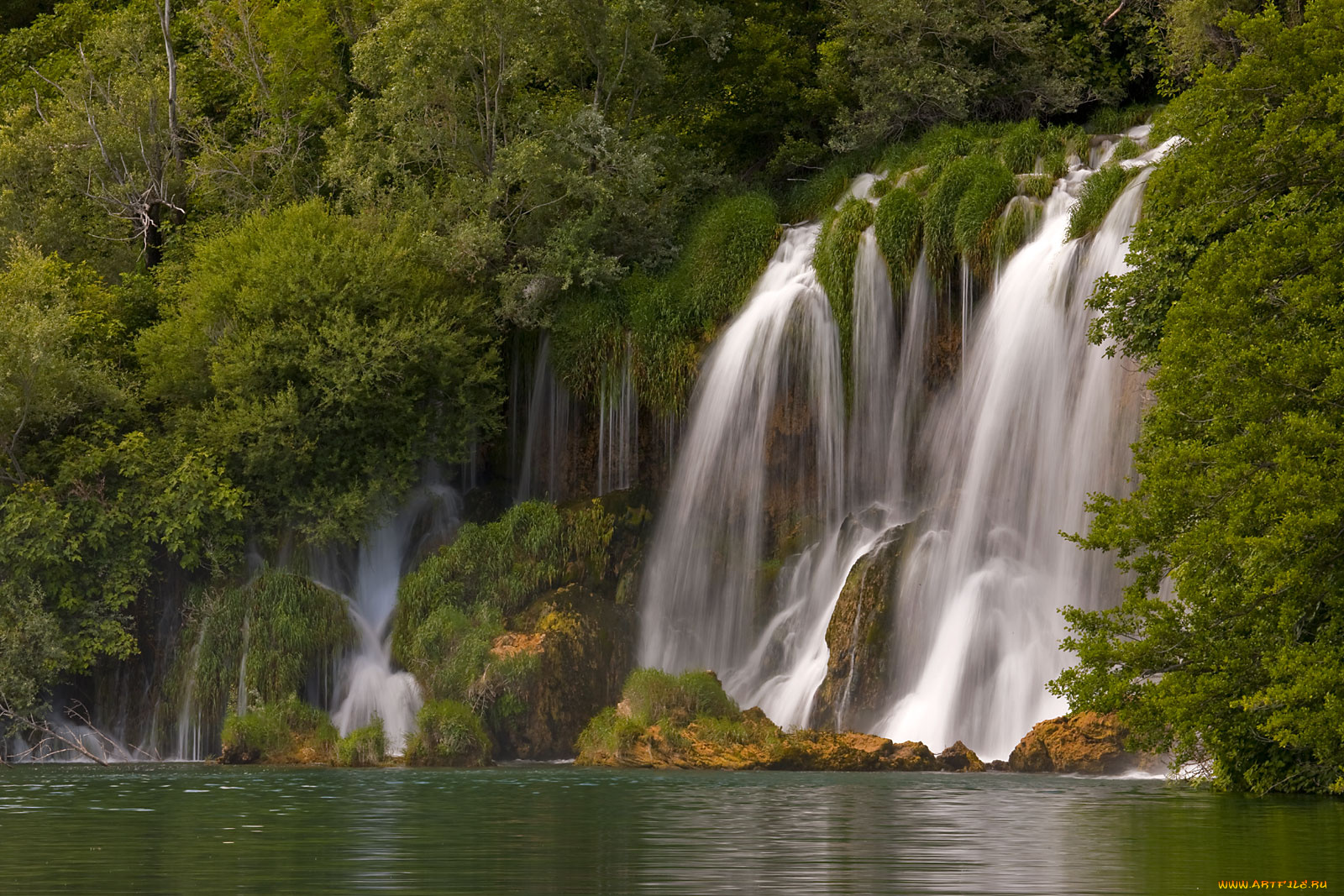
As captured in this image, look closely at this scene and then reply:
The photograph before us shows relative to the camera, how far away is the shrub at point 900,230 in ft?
117

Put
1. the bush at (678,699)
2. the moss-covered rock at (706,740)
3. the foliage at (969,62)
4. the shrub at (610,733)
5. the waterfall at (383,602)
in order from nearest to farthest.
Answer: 1. the moss-covered rock at (706,740)
2. the bush at (678,699)
3. the shrub at (610,733)
4. the waterfall at (383,602)
5. the foliage at (969,62)

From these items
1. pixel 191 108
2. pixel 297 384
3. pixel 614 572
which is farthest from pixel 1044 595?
pixel 191 108

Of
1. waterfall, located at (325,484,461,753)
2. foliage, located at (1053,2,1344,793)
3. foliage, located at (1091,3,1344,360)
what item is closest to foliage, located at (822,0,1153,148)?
waterfall, located at (325,484,461,753)

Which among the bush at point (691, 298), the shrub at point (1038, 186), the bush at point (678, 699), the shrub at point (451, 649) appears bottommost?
the bush at point (678, 699)

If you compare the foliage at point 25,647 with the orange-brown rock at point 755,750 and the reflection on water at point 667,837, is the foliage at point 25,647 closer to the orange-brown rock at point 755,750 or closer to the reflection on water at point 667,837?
the reflection on water at point 667,837

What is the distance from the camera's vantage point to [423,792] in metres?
22.5

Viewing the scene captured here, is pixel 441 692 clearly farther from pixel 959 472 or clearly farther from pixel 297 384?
pixel 959 472

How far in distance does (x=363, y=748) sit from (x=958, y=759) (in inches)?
468

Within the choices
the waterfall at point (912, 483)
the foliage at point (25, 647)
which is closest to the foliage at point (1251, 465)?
the waterfall at point (912, 483)

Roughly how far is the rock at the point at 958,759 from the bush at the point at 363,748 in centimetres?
1118

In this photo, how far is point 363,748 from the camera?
3344cm

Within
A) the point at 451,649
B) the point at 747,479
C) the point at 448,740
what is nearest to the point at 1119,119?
the point at 747,479

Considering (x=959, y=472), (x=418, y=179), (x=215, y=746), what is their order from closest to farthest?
(x=959, y=472) → (x=215, y=746) → (x=418, y=179)

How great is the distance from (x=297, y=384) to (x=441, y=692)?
8008 mm
